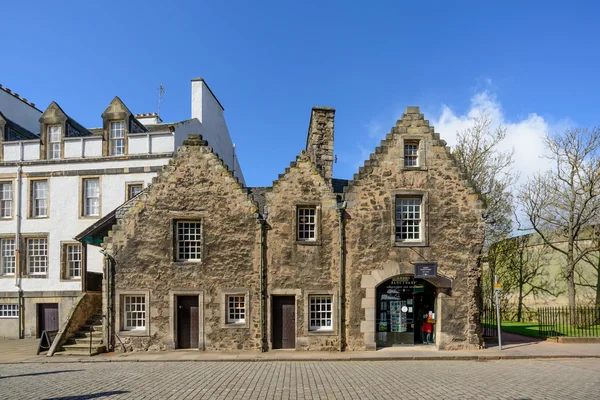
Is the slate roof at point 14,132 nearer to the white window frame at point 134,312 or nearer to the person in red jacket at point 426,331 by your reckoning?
the white window frame at point 134,312

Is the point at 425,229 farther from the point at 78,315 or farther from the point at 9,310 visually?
the point at 9,310

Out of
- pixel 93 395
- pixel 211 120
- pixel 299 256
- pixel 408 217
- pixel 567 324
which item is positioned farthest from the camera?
pixel 211 120

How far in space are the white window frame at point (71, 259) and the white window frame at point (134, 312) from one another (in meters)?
7.17

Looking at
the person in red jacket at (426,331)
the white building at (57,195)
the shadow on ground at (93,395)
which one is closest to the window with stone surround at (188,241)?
the white building at (57,195)

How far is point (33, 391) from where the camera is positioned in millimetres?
11117

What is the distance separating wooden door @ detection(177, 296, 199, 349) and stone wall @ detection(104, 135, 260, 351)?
13.4 inches

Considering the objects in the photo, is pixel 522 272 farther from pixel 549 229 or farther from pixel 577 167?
pixel 577 167

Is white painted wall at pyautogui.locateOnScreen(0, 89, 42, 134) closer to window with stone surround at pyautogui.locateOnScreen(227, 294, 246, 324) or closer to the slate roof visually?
the slate roof

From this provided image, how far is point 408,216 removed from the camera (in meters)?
18.0

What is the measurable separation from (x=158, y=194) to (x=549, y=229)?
26.6 meters

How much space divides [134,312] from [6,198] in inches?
485

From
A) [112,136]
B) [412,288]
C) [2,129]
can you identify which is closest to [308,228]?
[412,288]

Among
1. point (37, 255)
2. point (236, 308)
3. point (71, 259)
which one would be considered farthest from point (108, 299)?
point (37, 255)

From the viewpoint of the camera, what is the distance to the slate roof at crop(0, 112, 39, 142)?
79.0 ft
